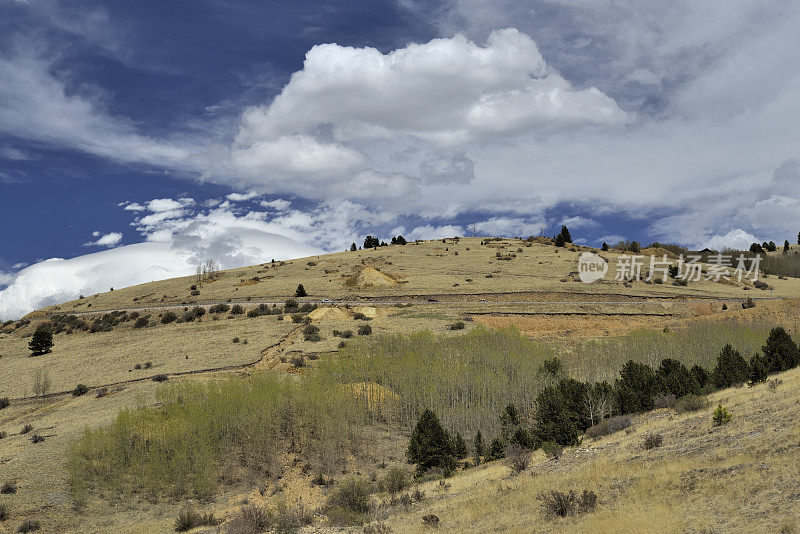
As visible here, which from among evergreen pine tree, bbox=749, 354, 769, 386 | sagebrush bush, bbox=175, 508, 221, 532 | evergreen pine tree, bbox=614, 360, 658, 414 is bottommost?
sagebrush bush, bbox=175, 508, 221, 532

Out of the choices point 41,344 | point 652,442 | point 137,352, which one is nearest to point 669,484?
point 652,442

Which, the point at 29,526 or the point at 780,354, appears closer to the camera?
the point at 29,526

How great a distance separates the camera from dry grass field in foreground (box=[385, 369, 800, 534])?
1049cm

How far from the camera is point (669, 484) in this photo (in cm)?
1273

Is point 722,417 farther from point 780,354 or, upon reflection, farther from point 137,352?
point 137,352

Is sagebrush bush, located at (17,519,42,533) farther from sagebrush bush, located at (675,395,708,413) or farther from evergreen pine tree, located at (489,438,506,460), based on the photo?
sagebrush bush, located at (675,395,708,413)

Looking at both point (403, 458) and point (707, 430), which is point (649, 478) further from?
point (403, 458)

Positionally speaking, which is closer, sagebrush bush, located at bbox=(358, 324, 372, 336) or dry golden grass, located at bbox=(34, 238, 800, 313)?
sagebrush bush, located at bbox=(358, 324, 372, 336)

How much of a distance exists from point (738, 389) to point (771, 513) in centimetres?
1981

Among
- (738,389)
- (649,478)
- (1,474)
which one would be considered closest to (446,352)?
(738,389)

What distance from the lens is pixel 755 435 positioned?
14.2 meters

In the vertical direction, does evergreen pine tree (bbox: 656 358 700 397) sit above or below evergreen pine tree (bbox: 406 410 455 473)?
above

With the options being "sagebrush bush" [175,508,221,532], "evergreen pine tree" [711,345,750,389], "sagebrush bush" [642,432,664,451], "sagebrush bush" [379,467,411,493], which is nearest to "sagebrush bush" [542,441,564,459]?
"sagebrush bush" [642,432,664,451]

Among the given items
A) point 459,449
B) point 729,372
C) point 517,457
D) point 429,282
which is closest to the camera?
point 517,457
